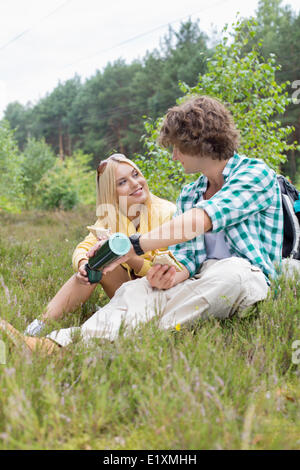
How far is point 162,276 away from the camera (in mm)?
2842

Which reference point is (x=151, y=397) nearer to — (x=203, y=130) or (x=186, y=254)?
(x=186, y=254)

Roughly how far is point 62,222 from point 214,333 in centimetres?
1077

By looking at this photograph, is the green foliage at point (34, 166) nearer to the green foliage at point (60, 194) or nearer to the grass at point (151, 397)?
the green foliage at point (60, 194)

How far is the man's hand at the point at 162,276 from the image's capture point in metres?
2.82

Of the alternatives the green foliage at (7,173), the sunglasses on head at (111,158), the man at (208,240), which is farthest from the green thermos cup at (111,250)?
the green foliage at (7,173)

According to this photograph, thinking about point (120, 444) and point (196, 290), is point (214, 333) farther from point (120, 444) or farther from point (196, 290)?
point (120, 444)

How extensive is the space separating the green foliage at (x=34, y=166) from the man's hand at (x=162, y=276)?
2220 cm

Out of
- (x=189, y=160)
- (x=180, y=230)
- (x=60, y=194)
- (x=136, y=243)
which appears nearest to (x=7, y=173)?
(x=60, y=194)

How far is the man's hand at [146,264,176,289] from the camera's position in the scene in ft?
9.24

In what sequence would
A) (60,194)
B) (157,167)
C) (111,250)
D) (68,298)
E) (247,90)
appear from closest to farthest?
(111,250), (68,298), (247,90), (157,167), (60,194)

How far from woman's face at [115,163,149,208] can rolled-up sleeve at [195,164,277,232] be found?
892 mm

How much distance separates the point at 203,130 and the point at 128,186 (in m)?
0.83

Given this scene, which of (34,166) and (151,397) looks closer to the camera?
(151,397)

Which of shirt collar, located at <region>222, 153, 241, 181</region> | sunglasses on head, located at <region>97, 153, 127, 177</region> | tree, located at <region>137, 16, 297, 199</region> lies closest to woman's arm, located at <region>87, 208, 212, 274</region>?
shirt collar, located at <region>222, 153, 241, 181</region>
